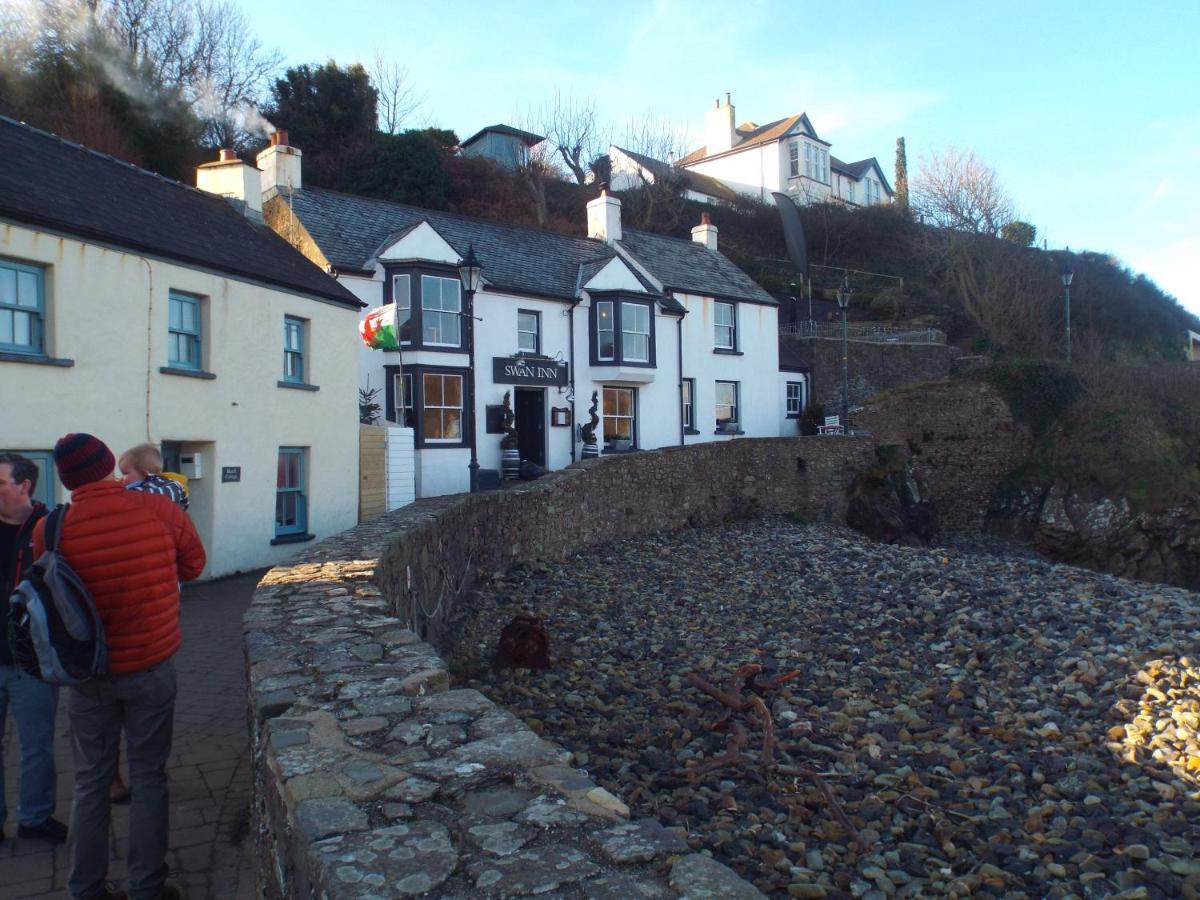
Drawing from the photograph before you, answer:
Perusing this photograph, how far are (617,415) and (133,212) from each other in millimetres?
13284

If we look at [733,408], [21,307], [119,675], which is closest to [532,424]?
[733,408]

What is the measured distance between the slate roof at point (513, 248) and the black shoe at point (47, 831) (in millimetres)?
15214

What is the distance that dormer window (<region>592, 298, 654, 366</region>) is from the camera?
2209cm

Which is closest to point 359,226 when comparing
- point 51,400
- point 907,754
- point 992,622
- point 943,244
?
point 51,400

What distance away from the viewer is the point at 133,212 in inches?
469

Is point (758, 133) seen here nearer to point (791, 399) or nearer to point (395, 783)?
point (791, 399)

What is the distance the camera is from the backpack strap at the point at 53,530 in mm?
3350

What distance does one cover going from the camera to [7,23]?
2395 centimetres

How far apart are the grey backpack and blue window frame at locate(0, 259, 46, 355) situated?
25.2ft

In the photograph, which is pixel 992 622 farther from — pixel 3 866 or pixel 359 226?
pixel 359 226

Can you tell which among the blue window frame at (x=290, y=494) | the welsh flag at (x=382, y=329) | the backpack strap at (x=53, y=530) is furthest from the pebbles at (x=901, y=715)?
the welsh flag at (x=382, y=329)

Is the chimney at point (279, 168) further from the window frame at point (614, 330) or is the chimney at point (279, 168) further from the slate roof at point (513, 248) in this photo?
the window frame at point (614, 330)

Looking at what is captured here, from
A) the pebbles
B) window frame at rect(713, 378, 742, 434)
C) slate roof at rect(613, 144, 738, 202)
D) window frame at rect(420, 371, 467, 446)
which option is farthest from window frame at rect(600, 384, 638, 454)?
slate roof at rect(613, 144, 738, 202)

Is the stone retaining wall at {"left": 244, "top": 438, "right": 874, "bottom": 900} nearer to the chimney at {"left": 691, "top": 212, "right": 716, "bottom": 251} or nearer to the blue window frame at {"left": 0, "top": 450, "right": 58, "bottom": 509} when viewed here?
the blue window frame at {"left": 0, "top": 450, "right": 58, "bottom": 509}
